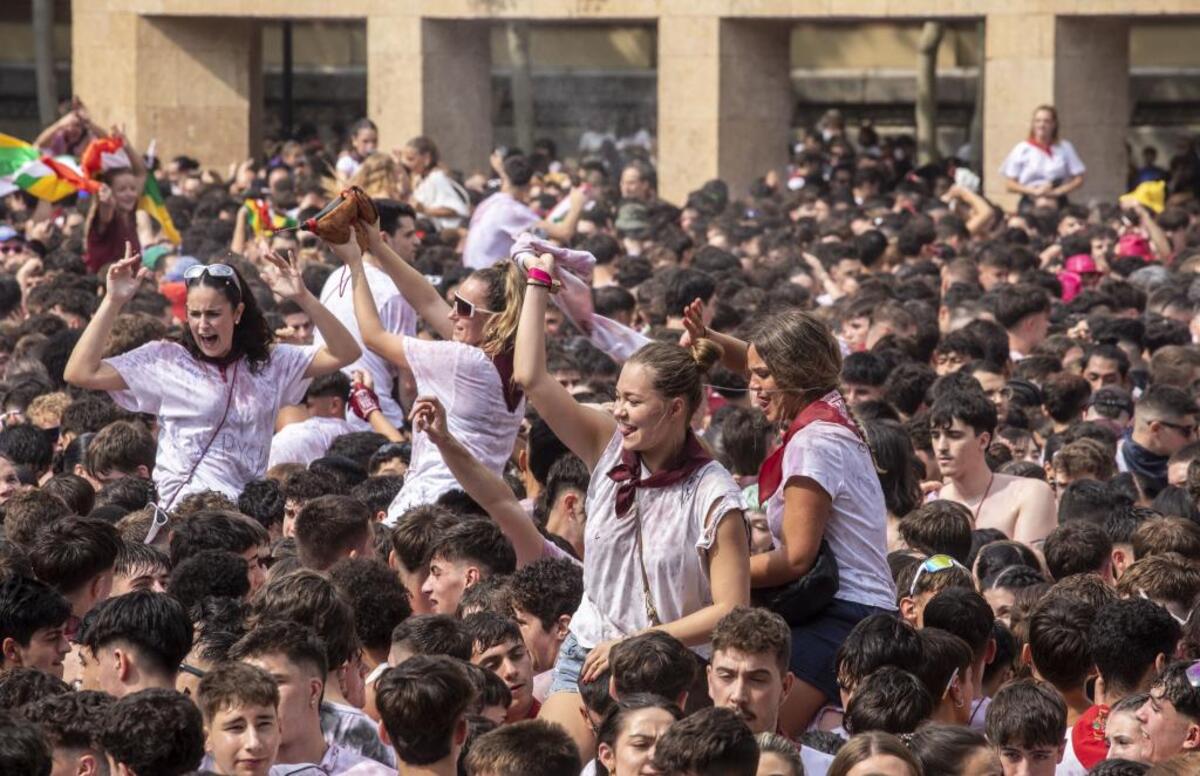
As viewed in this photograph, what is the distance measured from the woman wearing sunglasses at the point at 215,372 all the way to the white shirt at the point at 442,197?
38.9 ft

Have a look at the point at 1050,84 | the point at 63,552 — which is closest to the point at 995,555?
the point at 63,552

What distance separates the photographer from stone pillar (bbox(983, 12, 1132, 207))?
25.5 m

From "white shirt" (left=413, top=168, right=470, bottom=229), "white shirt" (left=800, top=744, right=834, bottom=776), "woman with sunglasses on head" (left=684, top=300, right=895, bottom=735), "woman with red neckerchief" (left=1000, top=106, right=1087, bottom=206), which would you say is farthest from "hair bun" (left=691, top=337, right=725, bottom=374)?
"woman with red neckerchief" (left=1000, top=106, right=1087, bottom=206)

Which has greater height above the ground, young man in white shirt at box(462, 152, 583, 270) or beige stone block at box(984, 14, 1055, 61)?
beige stone block at box(984, 14, 1055, 61)

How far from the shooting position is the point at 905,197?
75.7ft

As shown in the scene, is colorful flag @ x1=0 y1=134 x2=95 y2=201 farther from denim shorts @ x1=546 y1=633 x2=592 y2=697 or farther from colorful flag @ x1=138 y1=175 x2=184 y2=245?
denim shorts @ x1=546 y1=633 x2=592 y2=697

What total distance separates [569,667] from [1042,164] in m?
17.5

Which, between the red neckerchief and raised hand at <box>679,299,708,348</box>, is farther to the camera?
the red neckerchief

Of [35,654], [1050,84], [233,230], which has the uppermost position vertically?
[1050,84]

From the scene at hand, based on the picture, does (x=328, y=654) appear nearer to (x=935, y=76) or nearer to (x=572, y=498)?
(x=572, y=498)

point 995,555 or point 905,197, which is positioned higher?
point 905,197

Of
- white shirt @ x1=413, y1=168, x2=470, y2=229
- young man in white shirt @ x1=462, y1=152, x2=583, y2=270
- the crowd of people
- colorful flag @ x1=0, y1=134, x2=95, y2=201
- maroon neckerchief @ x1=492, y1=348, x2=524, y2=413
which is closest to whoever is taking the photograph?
the crowd of people

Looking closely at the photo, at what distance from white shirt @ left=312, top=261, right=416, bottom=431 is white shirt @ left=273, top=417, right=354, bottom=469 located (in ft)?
1.09

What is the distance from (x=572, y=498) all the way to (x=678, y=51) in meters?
18.7
